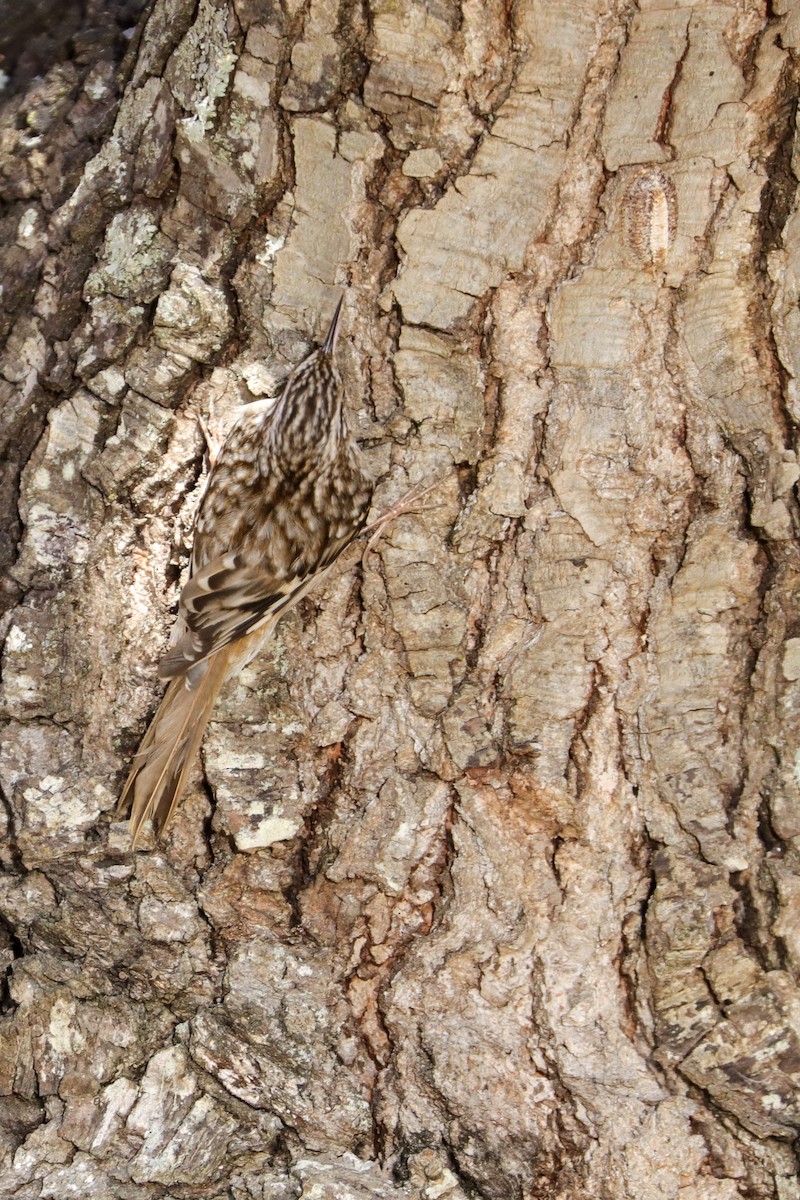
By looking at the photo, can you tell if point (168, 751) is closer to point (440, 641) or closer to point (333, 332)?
point (440, 641)

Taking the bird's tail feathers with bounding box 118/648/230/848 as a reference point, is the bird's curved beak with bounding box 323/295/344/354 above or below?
above

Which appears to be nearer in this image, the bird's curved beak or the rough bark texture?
the rough bark texture

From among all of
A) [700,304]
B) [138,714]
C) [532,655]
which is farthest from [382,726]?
[700,304]

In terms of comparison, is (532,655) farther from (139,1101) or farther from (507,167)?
(139,1101)

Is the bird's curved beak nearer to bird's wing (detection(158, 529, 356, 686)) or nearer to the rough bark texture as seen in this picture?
the rough bark texture

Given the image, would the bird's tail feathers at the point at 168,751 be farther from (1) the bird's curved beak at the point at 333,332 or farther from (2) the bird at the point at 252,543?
(1) the bird's curved beak at the point at 333,332

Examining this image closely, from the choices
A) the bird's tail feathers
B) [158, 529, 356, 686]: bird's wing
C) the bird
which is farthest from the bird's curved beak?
the bird's tail feathers

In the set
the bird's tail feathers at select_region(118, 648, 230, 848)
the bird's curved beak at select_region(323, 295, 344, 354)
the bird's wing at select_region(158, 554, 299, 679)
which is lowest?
the bird's tail feathers at select_region(118, 648, 230, 848)
